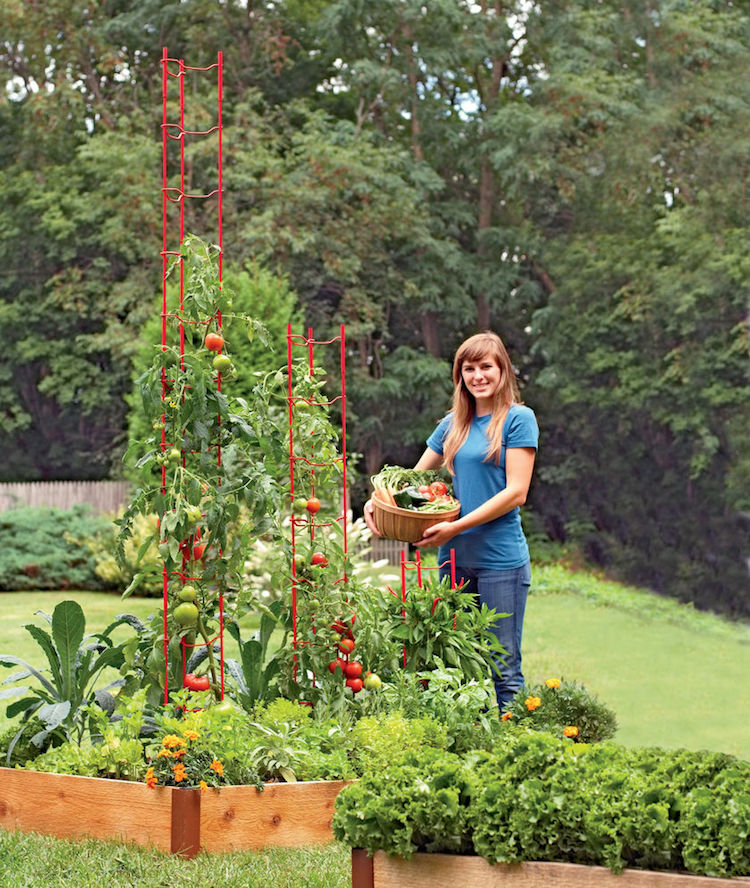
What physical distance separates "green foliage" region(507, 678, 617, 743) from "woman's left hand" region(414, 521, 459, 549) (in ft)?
2.35

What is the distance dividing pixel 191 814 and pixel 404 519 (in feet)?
3.96

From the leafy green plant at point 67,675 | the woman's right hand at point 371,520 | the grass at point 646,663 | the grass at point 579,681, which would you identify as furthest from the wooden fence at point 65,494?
the woman's right hand at point 371,520

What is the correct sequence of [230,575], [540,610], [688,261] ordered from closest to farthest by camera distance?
[230,575], [540,610], [688,261]

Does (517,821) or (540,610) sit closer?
(517,821)

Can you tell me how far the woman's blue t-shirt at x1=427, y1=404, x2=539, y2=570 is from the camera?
150 inches

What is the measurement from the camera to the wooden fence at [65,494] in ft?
47.7

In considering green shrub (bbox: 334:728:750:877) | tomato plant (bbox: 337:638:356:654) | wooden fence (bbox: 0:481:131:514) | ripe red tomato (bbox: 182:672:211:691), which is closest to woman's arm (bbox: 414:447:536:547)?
tomato plant (bbox: 337:638:356:654)

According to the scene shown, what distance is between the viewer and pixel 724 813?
2324 millimetres

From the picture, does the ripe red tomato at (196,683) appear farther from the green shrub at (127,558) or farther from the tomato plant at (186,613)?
the green shrub at (127,558)

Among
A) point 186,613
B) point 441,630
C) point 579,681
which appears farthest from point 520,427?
point 579,681

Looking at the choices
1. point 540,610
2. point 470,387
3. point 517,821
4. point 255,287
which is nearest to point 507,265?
point 255,287

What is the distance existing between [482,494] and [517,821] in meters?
1.58

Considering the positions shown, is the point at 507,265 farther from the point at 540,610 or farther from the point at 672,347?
the point at 540,610

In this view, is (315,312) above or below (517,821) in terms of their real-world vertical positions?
above
